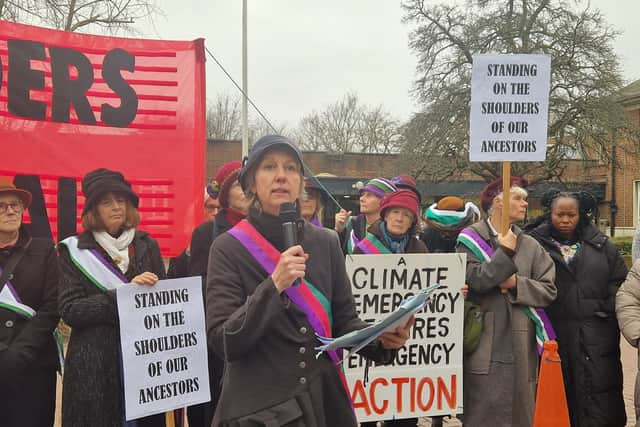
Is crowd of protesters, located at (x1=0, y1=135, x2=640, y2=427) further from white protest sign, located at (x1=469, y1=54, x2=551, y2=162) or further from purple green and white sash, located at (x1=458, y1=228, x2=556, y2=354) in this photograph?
white protest sign, located at (x1=469, y1=54, x2=551, y2=162)

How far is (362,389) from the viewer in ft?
15.1

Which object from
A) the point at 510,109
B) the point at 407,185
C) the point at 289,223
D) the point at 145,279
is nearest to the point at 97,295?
the point at 145,279

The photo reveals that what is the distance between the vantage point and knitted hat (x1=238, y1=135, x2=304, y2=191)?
8.04 ft

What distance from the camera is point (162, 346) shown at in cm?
376

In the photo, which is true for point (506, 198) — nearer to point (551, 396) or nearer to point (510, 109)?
point (510, 109)

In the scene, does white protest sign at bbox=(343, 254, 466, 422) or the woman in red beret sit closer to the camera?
white protest sign at bbox=(343, 254, 466, 422)

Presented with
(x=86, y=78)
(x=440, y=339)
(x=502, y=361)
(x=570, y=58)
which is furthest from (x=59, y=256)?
(x=570, y=58)

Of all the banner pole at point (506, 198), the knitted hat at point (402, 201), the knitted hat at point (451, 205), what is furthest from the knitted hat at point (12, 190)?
the knitted hat at point (451, 205)

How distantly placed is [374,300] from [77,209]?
2034mm

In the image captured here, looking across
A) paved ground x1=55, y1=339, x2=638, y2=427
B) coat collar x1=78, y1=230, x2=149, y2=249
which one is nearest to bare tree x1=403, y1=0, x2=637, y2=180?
paved ground x1=55, y1=339, x2=638, y2=427

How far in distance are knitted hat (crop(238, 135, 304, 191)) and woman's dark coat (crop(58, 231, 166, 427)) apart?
1630 millimetres

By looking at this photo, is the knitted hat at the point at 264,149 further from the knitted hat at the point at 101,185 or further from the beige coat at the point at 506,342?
the beige coat at the point at 506,342

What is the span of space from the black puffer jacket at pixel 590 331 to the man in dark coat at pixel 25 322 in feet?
11.2

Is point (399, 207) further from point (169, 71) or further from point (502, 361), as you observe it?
point (169, 71)
